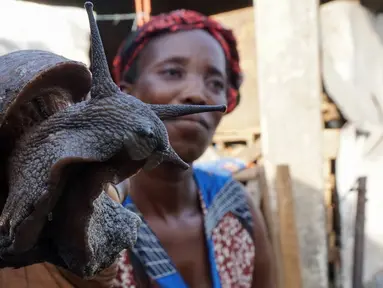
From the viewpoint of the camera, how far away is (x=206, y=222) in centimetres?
96

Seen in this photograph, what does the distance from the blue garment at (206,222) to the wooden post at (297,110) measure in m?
0.80

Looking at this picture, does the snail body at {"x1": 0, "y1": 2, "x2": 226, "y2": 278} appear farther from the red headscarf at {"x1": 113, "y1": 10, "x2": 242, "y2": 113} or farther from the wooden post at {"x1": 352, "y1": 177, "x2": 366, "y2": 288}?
the wooden post at {"x1": 352, "y1": 177, "x2": 366, "y2": 288}

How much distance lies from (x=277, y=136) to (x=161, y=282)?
1.14 m

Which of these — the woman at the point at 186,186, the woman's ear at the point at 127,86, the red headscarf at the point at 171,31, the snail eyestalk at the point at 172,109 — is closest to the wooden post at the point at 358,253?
the woman at the point at 186,186

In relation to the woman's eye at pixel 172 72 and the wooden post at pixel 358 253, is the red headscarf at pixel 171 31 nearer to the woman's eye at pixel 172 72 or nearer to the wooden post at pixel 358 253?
the woman's eye at pixel 172 72

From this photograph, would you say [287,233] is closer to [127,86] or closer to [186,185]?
[186,185]

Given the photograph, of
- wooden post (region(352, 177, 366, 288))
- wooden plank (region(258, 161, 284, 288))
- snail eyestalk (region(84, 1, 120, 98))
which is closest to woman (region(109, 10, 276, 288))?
wooden plank (region(258, 161, 284, 288))

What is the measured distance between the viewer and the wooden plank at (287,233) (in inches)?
55.5

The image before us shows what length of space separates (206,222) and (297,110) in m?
1.02

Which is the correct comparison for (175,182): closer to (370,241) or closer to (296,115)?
(296,115)

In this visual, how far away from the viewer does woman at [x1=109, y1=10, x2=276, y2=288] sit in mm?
848

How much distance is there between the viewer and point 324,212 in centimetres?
189

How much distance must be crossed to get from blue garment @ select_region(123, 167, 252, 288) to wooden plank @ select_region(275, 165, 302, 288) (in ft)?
1.35

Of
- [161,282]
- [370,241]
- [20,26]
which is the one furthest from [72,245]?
[370,241]
